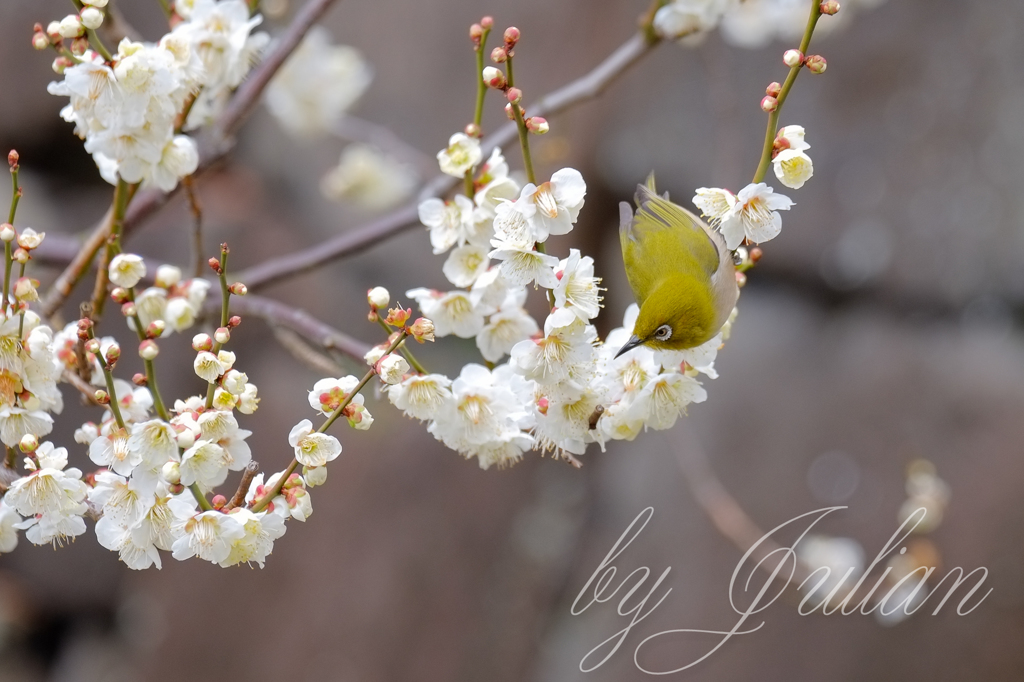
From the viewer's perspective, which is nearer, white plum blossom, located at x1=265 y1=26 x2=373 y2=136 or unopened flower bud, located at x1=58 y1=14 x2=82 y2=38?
unopened flower bud, located at x1=58 y1=14 x2=82 y2=38

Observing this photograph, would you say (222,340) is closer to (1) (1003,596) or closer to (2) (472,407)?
(2) (472,407)

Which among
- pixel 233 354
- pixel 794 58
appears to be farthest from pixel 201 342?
pixel 794 58

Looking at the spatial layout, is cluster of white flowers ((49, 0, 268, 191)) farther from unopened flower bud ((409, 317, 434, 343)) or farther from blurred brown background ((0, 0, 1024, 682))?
blurred brown background ((0, 0, 1024, 682))

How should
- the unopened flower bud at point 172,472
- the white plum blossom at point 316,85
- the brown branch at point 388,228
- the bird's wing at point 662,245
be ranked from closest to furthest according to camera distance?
the unopened flower bud at point 172,472
the bird's wing at point 662,245
the brown branch at point 388,228
the white plum blossom at point 316,85

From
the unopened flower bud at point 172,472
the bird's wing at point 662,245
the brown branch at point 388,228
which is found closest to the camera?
the unopened flower bud at point 172,472

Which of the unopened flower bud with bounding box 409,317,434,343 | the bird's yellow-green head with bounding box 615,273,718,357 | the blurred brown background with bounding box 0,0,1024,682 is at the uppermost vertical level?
the bird's yellow-green head with bounding box 615,273,718,357

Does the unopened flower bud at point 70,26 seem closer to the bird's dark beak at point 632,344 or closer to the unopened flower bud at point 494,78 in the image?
the unopened flower bud at point 494,78

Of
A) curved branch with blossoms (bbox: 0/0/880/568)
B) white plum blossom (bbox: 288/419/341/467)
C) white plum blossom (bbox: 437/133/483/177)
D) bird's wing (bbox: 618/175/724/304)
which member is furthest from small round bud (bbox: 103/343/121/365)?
bird's wing (bbox: 618/175/724/304)

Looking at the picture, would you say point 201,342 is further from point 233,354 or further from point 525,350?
point 525,350

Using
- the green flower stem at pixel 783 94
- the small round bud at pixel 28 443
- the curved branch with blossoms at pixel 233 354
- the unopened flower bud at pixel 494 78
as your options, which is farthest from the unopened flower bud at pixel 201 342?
the green flower stem at pixel 783 94
